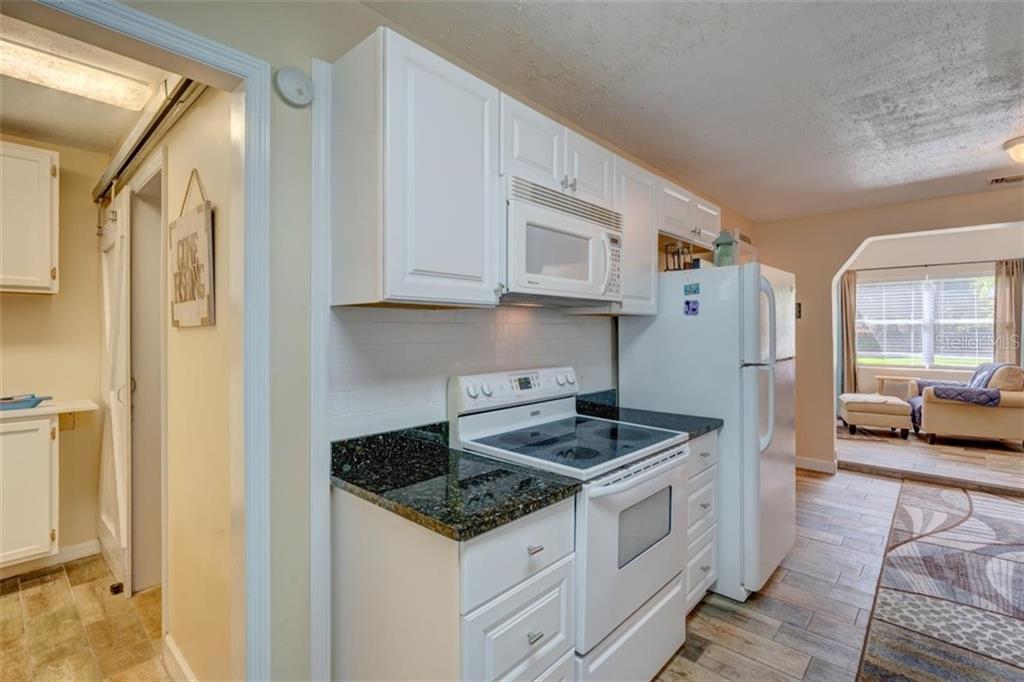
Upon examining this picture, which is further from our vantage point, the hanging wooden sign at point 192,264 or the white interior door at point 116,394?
the white interior door at point 116,394

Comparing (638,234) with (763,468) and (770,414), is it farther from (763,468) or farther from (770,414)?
(763,468)

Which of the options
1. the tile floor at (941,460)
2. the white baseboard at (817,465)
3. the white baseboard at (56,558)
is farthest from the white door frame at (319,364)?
the tile floor at (941,460)

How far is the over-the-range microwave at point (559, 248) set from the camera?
1688 millimetres

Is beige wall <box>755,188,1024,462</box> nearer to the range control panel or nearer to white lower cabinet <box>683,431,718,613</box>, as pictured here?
white lower cabinet <box>683,431,718,613</box>

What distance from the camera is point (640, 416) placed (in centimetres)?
263

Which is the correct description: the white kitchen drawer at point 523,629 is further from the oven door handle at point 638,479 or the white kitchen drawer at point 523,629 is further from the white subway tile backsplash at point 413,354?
the white subway tile backsplash at point 413,354

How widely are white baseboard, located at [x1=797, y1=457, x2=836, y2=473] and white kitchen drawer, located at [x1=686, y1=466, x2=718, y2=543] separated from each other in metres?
2.89

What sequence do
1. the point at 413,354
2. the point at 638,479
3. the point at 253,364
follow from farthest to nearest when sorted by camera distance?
the point at 413,354 < the point at 638,479 < the point at 253,364

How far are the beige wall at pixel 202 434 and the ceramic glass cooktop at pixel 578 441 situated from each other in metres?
0.95

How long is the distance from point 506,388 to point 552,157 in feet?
3.21

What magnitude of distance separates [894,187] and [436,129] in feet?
13.3

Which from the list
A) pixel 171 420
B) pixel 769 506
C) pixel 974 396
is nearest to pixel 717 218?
pixel 769 506

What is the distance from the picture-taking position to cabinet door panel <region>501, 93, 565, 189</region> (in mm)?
1689


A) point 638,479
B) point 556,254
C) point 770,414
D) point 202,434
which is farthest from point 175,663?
point 770,414
